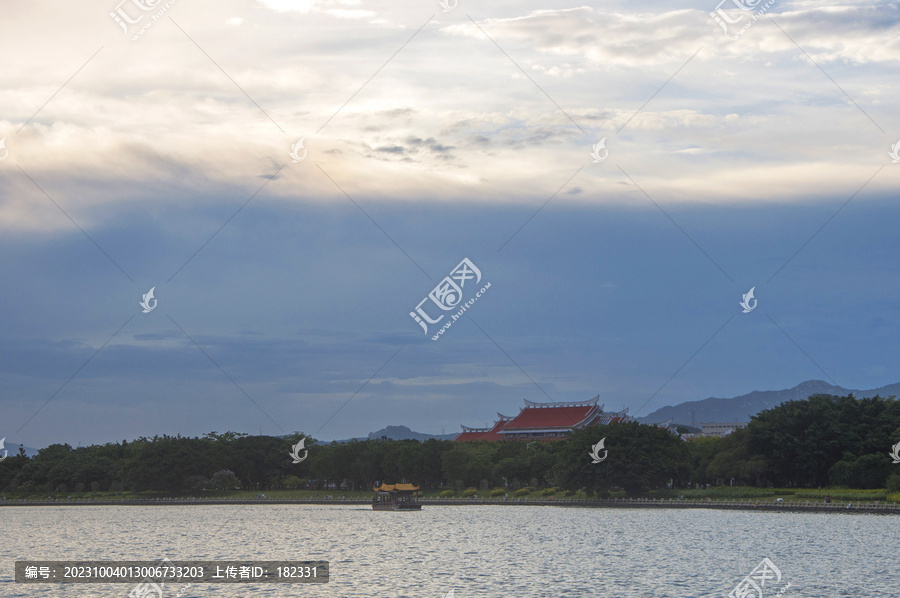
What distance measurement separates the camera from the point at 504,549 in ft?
146

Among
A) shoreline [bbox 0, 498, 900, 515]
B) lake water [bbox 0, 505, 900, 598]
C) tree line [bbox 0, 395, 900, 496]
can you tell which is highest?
tree line [bbox 0, 395, 900, 496]

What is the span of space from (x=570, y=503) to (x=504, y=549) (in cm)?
3498

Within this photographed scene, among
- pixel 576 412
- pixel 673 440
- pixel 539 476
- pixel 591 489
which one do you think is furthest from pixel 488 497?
pixel 576 412

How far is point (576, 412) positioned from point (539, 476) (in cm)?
4099

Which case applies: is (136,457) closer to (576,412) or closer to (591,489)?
(591,489)

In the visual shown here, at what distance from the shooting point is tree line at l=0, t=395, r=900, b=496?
236 ft

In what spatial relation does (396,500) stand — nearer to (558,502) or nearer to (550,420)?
(558,502)

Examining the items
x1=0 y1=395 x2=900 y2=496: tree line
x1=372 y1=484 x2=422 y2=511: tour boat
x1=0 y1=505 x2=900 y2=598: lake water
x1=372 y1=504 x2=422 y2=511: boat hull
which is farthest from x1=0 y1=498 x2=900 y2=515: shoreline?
x1=372 y1=504 x2=422 y2=511: boat hull

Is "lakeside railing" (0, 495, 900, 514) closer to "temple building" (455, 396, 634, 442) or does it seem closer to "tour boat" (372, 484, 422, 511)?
"tour boat" (372, 484, 422, 511)

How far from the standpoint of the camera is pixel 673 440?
77188mm

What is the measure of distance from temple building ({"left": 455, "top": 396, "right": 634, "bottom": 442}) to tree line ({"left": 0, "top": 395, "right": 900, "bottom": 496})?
29295 millimetres

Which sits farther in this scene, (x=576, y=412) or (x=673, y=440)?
(x=576, y=412)

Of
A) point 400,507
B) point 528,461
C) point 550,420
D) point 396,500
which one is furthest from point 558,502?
point 550,420

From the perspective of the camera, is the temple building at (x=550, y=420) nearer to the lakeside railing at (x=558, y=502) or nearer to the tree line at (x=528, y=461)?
the tree line at (x=528, y=461)
